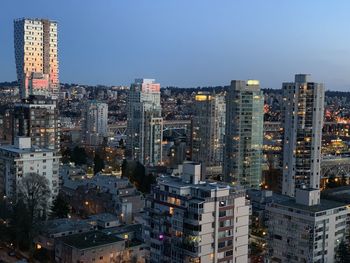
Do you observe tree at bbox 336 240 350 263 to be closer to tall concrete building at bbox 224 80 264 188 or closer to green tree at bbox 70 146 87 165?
tall concrete building at bbox 224 80 264 188

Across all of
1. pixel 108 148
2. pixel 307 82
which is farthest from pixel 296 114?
pixel 108 148

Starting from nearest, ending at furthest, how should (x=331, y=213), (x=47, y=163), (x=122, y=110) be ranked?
(x=331, y=213) < (x=47, y=163) < (x=122, y=110)

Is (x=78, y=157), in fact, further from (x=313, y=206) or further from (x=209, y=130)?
(x=313, y=206)

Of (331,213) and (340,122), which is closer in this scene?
(331,213)

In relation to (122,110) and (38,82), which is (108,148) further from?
(122,110)

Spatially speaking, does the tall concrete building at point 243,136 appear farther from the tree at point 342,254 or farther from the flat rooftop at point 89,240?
the flat rooftop at point 89,240

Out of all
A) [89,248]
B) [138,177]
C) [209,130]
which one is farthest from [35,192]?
[209,130]
